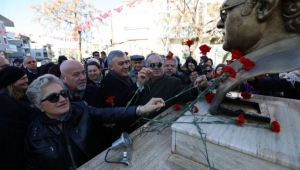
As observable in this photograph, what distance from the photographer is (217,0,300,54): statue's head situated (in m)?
1.15

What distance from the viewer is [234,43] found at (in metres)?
1.34

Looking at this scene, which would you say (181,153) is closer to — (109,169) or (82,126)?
(109,169)

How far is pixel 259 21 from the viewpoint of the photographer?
A: 3.97 feet

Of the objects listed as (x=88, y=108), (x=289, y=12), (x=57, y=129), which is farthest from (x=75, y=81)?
(x=289, y=12)

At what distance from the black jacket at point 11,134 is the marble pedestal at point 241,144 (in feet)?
4.01

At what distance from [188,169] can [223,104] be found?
0.61 meters

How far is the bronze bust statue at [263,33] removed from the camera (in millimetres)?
1123

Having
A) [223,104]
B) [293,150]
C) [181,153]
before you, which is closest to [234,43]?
[223,104]

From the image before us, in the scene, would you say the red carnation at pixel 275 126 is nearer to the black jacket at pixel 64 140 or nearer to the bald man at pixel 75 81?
the black jacket at pixel 64 140

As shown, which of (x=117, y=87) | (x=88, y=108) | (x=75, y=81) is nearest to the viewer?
(x=88, y=108)

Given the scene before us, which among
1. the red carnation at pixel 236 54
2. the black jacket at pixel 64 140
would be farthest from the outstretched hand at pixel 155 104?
the red carnation at pixel 236 54

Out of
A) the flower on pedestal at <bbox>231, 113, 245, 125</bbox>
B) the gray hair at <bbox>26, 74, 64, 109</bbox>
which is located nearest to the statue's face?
the flower on pedestal at <bbox>231, 113, 245, 125</bbox>

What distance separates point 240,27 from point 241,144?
0.82 meters

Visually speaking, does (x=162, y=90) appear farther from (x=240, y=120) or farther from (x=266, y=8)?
(x=266, y=8)
